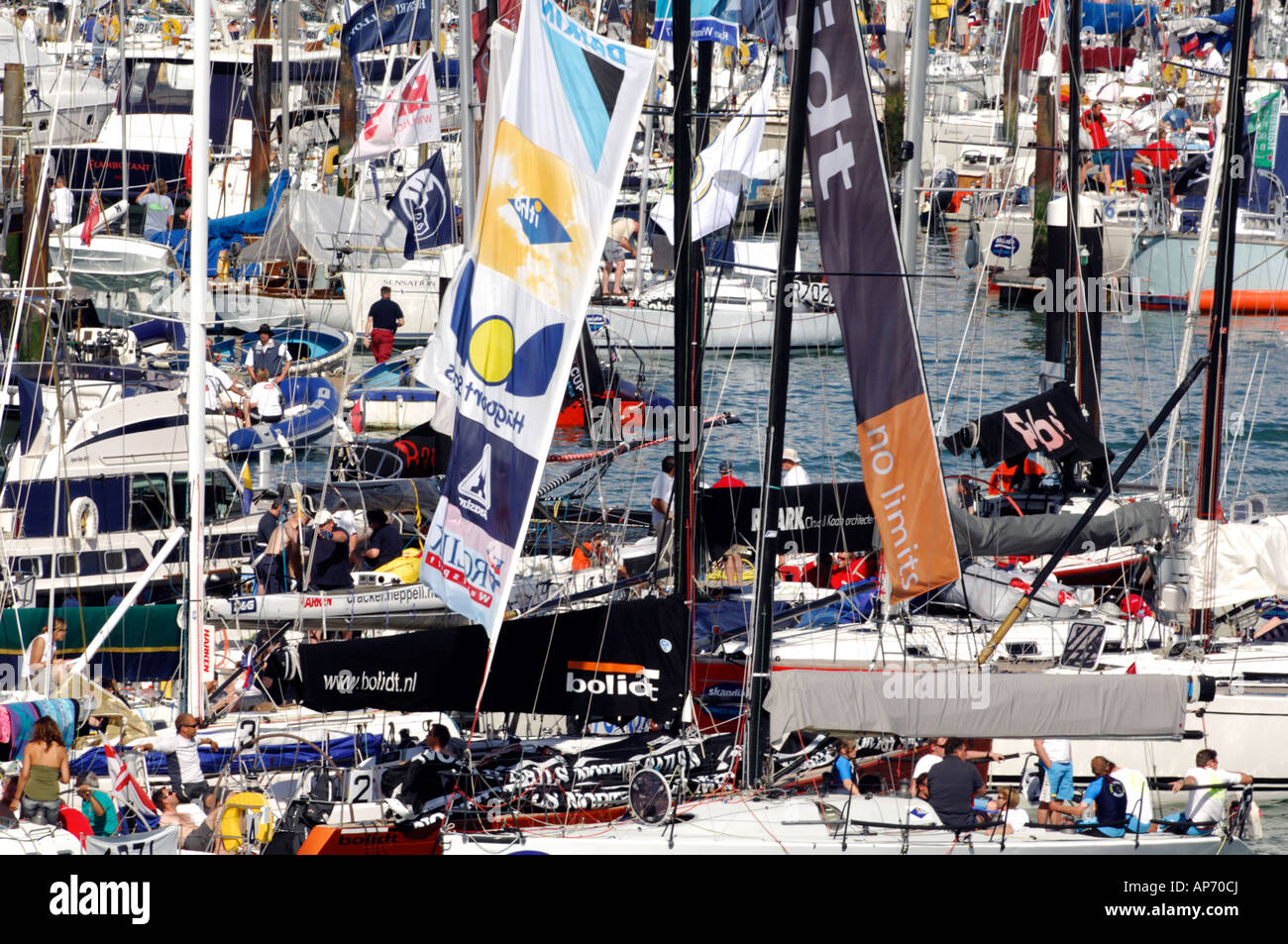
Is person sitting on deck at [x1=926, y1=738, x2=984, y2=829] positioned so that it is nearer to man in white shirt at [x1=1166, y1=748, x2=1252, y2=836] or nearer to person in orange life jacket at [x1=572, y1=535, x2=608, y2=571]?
man in white shirt at [x1=1166, y1=748, x2=1252, y2=836]

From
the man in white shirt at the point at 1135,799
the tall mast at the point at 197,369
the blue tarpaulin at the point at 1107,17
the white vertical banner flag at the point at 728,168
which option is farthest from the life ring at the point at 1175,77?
the tall mast at the point at 197,369

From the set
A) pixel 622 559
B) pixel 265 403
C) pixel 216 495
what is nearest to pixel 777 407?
pixel 622 559

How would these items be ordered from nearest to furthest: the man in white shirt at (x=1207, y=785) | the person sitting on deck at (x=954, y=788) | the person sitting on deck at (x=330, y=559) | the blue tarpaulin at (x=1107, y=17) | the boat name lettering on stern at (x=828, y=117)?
the boat name lettering on stern at (x=828, y=117)
the person sitting on deck at (x=954, y=788)
the man in white shirt at (x=1207, y=785)
the person sitting on deck at (x=330, y=559)
the blue tarpaulin at (x=1107, y=17)

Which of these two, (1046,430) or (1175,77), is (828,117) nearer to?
(1046,430)

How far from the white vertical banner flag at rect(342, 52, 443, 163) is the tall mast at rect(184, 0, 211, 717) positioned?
966 cm

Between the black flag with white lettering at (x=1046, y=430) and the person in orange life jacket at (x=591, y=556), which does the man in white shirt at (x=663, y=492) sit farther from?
the black flag with white lettering at (x=1046, y=430)

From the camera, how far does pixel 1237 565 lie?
1675cm

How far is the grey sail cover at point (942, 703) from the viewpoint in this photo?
42.3 ft

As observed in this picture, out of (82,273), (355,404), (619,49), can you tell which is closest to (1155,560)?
(619,49)

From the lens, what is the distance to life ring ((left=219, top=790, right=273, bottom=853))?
1304 centimetres

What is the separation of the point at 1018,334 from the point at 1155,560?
17.5 metres

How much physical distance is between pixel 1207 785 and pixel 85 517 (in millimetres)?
11668

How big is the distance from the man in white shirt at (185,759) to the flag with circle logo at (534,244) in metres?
3.86

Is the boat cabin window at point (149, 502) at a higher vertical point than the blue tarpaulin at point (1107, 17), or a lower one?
lower
